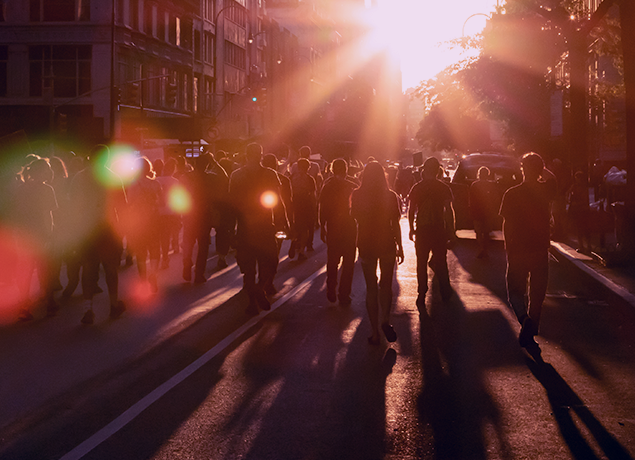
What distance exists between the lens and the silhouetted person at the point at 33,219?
32.2 ft

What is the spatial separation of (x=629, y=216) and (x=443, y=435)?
11.8 meters

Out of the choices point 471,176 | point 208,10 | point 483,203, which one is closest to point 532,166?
point 483,203

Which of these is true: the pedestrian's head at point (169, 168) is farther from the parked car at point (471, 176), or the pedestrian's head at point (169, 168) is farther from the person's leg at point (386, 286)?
the person's leg at point (386, 286)

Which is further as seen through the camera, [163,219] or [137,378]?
[163,219]

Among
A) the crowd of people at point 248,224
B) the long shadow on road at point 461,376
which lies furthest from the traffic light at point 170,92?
the long shadow on road at point 461,376

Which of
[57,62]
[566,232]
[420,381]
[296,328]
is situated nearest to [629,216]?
[566,232]

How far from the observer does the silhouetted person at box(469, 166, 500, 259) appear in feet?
→ 53.2

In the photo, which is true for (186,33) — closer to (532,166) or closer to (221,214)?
(221,214)

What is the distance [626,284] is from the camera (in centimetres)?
1291

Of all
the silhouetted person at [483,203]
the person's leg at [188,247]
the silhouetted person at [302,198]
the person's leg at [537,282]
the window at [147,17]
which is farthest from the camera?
the window at [147,17]

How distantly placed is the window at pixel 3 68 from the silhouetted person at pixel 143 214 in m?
32.0

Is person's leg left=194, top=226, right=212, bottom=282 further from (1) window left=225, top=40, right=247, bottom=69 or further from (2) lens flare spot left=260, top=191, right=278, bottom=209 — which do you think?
(1) window left=225, top=40, right=247, bottom=69

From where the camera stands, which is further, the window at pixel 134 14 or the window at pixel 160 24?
the window at pixel 160 24

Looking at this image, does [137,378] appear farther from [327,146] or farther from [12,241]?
[327,146]
